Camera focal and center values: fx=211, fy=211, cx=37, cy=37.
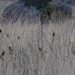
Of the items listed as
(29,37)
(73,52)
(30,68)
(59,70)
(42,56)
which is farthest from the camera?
(29,37)

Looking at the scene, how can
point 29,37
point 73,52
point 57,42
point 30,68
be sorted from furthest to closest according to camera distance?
point 29,37 < point 57,42 < point 73,52 < point 30,68

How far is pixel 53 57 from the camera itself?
2686 mm

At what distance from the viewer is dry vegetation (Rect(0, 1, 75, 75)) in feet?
8.07

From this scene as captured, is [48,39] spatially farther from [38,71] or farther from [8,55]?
[38,71]

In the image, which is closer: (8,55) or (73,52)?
(8,55)

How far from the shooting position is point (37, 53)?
2875 millimetres

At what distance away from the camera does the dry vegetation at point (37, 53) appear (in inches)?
96.9

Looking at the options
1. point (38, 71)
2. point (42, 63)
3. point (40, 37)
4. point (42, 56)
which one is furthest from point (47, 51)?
point (40, 37)

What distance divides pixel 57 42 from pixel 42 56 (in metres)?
0.62

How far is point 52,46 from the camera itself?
3.11 metres

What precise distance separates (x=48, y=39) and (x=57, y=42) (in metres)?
0.16

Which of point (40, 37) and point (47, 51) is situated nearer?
point (47, 51)

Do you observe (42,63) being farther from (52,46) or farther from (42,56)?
(52,46)

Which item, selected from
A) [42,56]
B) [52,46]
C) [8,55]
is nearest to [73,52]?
[52,46]
